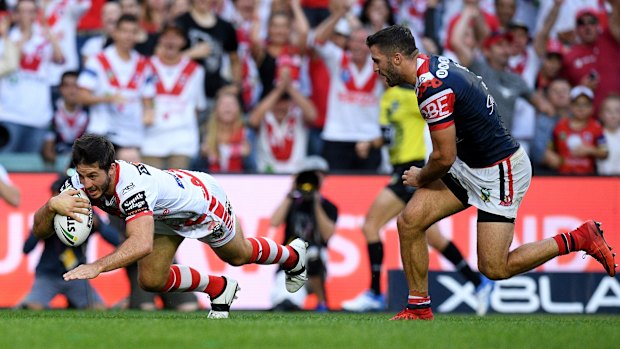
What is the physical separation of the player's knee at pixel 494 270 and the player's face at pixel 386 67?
1586 millimetres

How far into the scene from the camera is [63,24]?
620 inches

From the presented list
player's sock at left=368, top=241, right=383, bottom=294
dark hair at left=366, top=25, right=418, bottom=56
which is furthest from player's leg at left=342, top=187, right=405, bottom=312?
dark hair at left=366, top=25, right=418, bottom=56

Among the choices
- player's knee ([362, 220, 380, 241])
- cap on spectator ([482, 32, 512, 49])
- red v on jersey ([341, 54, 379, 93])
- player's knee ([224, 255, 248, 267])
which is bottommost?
player's knee ([362, 220, 380, 241])

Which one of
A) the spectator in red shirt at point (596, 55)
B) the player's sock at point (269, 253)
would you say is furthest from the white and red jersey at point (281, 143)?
the player's sock at point (269, 253)

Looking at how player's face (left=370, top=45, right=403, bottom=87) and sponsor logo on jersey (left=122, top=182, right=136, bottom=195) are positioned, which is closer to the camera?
sponsor logo on jersey (left=122, top=182, right=136, bottom=195)

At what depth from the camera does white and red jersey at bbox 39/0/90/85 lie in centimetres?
1573

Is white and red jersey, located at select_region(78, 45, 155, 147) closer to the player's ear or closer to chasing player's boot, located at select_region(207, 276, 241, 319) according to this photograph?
chasing player's boot, located at select_region(207, 276, 241, 319)

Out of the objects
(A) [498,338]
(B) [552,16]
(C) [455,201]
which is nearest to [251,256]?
(C) [455,201]

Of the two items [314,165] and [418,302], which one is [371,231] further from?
[418,302]

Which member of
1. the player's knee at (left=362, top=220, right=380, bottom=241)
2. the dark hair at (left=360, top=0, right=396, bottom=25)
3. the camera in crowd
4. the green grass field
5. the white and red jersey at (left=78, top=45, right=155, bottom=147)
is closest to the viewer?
the green grass field

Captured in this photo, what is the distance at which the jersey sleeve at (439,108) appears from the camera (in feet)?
29.0

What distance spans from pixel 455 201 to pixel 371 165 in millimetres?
5926

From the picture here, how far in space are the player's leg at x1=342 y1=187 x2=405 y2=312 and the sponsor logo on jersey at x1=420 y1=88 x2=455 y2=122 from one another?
4.22 meters

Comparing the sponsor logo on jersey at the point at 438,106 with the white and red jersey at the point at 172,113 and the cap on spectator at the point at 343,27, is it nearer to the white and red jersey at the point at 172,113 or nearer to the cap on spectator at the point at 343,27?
the white and red jersey at the point at 172,113
